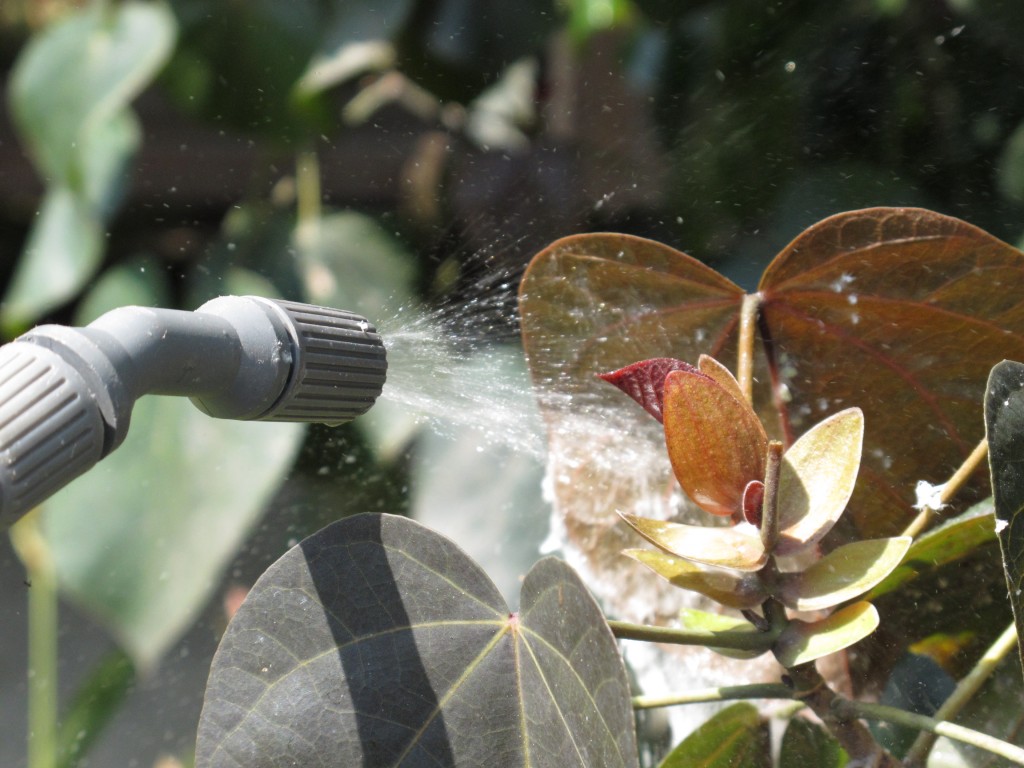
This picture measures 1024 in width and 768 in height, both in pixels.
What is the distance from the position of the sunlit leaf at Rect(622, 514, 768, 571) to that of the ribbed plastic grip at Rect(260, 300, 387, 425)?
0.08 metres

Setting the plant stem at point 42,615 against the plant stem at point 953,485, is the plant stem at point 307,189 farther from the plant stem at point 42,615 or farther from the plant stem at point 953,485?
the plant stem at point 953,485

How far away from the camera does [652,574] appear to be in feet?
1.22

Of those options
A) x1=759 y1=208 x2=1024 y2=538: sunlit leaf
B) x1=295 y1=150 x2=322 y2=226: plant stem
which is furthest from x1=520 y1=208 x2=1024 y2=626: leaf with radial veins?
x1=295 y1=150 x2=322 y2=226: plant stem

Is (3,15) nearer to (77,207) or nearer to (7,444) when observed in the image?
(77,207)

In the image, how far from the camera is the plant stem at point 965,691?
274 mm

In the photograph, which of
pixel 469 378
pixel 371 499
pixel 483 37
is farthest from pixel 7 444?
pixel 483 37

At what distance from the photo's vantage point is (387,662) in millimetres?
255

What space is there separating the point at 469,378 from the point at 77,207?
0.46 metres

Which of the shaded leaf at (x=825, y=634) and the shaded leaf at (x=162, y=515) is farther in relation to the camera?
the shaded leaf at (x=162, y=515)

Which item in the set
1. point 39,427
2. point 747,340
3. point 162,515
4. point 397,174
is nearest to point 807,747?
point 747,340

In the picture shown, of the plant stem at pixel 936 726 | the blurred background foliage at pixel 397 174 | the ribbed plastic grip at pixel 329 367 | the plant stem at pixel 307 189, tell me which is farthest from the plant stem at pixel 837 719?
the plant stem at pixel 307 189

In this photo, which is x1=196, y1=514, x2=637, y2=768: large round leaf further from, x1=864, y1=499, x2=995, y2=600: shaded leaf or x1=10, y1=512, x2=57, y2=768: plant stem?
x1=10, y1=512, x2=57, y2=768: plant stem

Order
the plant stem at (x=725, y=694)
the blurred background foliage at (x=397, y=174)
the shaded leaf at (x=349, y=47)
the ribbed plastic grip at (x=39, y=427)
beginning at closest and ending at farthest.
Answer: the ribbed plastic grip at (x=39, y=427)
the plant stem at (x=725, y=694)
the blurred background foliage at (x=397, y=174)
the shaded leaf at (x=349, y=47)

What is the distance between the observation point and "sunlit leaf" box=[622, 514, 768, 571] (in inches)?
9.4
